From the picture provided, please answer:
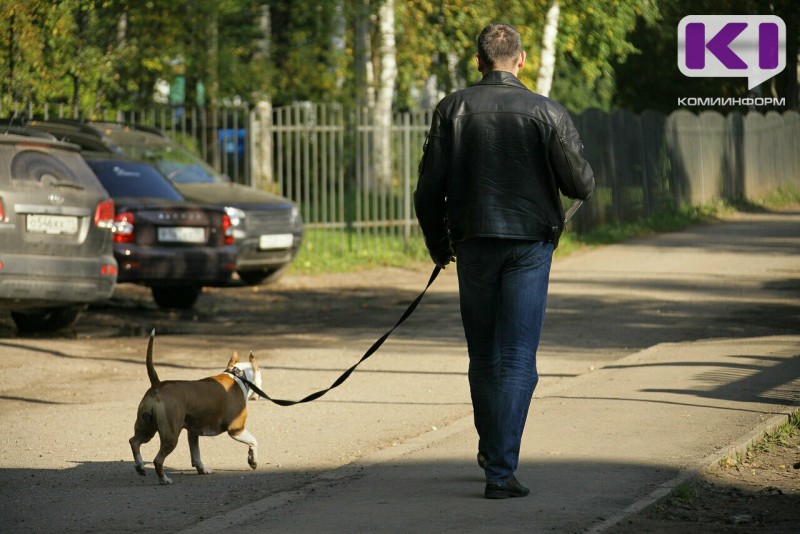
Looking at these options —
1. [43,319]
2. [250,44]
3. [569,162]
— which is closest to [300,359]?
[43,319]

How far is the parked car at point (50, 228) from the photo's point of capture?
1146 cm

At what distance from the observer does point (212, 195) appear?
16.4 m

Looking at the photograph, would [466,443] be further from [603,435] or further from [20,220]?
[20,220]

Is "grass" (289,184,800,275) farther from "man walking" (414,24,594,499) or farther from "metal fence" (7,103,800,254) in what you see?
"man walking" (414,24,594,499)

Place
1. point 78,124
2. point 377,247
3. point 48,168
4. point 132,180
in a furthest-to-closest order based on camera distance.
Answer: point 377,247
point 78,124
point 132,180
point 48,168

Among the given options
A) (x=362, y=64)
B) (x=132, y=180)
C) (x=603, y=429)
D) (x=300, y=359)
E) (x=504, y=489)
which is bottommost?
(x=300, y=359)

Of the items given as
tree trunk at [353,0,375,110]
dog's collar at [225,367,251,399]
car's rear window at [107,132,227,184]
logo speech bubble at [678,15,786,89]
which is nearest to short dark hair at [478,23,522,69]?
dog's collar at [225,367,251,399]

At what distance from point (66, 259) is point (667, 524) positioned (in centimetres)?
749

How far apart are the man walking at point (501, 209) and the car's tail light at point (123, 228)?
29.0ft

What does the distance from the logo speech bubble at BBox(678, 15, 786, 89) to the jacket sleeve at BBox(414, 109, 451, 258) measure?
14.1 m

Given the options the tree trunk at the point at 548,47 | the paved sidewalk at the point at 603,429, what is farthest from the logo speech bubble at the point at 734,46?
the paved sidewalk at the point at 603,429

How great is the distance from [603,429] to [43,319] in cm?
722

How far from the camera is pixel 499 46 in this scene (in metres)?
5.79

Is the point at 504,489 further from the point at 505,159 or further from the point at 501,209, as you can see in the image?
the point at 505,159
